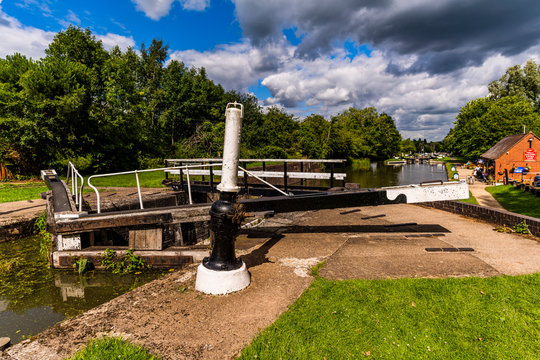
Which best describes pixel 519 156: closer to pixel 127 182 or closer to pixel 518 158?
pixel 518 158

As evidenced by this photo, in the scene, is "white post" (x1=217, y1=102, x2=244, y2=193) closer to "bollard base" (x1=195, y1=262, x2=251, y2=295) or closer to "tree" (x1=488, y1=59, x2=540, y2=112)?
"bollard base" (x1=195, y1=262, x2=251, y2=295)

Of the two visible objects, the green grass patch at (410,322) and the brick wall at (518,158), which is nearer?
the green grass patch at (410,322)

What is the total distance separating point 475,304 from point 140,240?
17.3ft

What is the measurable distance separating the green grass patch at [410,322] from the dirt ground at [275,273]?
270 mm

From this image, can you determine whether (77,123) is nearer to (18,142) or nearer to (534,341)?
(18,142)

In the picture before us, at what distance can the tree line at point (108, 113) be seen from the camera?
18953mm

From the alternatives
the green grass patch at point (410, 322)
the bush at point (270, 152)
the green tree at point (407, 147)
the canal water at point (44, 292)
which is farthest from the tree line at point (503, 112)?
the green tree at point (407, 147)

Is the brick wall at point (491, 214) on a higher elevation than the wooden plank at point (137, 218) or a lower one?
lower

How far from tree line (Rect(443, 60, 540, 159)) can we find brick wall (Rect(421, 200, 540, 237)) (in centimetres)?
2634

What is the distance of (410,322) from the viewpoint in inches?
114

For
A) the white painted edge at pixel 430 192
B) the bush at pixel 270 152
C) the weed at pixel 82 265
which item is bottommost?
the weed at pixel 82 265

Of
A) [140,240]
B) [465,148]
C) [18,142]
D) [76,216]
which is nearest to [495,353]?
[140,240]

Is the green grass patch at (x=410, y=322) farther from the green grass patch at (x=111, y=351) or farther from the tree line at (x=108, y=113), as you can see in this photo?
the tree line at (x=108, y=113)

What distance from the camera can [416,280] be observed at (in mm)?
3752
